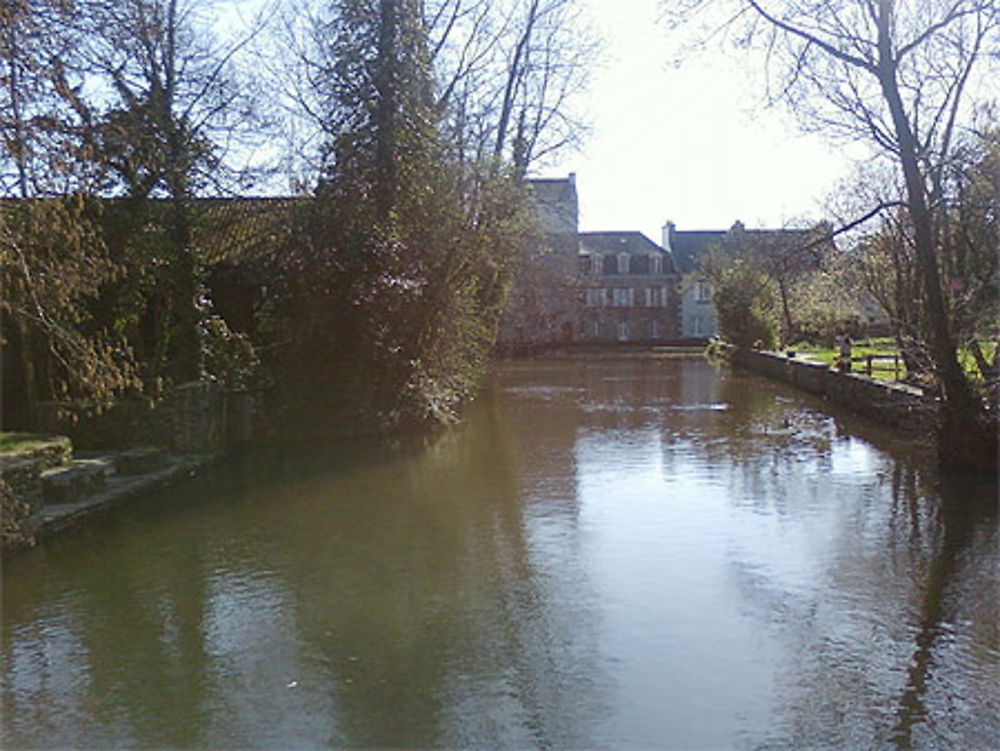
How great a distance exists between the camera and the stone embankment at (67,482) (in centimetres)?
779

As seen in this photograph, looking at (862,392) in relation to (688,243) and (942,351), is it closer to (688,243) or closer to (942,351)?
(942,351)

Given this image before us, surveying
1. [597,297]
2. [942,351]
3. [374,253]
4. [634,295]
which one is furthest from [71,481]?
[634,295]

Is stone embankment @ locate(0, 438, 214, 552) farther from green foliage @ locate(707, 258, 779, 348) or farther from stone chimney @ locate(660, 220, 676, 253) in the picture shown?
stone chimney @ locate(660, 220, 676, 253)

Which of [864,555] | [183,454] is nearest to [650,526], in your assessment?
[864,555]

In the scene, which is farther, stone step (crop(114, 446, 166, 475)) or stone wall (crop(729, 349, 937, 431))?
stone wall (crop(729, 349, 937, 431))

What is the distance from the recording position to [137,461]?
37.4 ft

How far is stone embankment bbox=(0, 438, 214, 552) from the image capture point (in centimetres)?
779

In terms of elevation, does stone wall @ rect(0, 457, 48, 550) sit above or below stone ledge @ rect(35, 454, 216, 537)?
above

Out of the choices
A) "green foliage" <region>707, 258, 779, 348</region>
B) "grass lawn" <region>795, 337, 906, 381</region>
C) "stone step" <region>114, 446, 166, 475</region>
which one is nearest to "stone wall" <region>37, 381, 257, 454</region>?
"stone step" <region>114, 446, 166, 475</region>

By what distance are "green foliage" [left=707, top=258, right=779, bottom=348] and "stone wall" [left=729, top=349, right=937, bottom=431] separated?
4.83 m

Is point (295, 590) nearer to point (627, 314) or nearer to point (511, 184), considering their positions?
point (511, 184)

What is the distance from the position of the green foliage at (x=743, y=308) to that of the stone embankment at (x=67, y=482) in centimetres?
2434

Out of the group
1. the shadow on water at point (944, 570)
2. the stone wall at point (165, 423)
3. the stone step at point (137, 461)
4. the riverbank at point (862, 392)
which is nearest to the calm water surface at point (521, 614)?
the shadow on water at point (944, 570)

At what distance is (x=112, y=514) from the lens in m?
9.47
